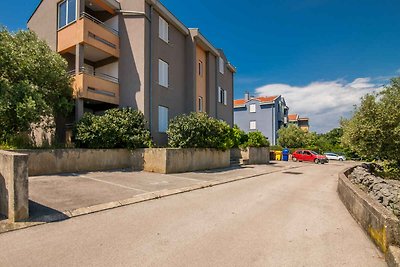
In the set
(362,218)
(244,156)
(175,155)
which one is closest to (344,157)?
(244,156)

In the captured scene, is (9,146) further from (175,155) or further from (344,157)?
(344,157)

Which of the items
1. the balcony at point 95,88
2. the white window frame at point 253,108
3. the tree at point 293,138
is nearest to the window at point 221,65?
the balcony at point 95,88

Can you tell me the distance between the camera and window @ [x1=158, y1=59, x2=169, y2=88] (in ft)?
59.7

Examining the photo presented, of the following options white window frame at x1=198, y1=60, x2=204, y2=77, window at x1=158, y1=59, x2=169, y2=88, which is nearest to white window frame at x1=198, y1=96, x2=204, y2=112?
white window frame at x1=198, y1=60, x2=204, y2=77

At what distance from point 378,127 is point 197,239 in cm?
1249

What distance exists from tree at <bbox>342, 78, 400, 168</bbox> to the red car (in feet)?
54.6

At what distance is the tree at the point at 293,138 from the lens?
4112cm

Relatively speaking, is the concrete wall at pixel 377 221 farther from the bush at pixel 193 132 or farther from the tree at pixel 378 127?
the bush at pixel 193 132

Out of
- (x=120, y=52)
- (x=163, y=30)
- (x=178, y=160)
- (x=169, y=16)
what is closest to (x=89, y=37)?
(x=120, y=52)

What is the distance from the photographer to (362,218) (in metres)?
5.70

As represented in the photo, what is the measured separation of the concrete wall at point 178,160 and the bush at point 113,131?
1.20m

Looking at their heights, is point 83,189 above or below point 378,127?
below

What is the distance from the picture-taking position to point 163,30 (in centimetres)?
1878

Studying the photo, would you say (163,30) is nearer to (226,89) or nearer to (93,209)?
(226,89)
